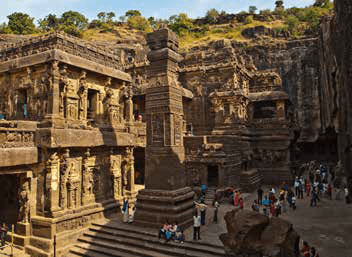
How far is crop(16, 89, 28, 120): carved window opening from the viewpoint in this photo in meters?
15.0

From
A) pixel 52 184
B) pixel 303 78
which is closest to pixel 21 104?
pixel 52 184

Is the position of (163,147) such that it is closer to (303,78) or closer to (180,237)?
(180,237)

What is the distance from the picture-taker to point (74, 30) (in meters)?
65.1

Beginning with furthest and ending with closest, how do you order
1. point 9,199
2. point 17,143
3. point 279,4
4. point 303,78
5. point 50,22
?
point 279,4
point 50,22
point 303,78
point 9,199
point 17,143

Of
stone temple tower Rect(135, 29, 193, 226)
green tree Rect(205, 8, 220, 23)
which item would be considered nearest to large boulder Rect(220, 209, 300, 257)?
stone temple tower Rect(135, 29, 193, 226)

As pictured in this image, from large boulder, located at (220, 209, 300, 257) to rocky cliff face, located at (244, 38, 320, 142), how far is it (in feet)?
110

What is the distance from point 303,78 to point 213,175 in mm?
25103

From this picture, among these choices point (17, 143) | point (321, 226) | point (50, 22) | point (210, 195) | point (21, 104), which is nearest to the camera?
point (17, 143)

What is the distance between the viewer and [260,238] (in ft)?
25.6

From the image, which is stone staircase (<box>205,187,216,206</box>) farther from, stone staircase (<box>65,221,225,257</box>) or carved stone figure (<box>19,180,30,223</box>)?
carved stone figure (<box>19,180,30,223</box>)

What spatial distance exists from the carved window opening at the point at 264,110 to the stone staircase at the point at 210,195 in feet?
44.9

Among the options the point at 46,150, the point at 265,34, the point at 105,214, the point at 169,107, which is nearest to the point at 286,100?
the point at 169,107

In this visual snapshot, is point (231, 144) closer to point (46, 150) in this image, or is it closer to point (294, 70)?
point (46, 150)

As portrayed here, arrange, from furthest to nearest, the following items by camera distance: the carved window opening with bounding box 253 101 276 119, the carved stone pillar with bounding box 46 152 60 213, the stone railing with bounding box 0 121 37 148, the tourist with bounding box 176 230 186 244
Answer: the carved window opening with bounding box 253 101 276 119, the carved stone pillar with bounding box 46 152 60 213, the stone railing with bounding box 0 121 37 148, the tourist with bounding box 176 230 186 244
